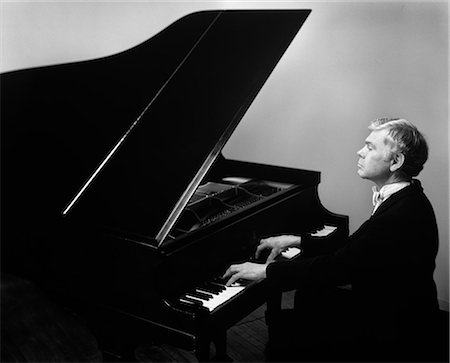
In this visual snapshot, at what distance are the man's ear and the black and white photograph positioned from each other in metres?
0.01

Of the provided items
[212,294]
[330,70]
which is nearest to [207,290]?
[212,294]

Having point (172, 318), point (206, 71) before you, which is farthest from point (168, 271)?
point (206, 71)

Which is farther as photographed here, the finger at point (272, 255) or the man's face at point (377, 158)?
the finger at point (272, 255)

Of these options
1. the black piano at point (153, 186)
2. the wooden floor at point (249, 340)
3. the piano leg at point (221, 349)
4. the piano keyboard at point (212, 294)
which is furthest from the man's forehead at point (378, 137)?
the wooden floor at point (249, 340)

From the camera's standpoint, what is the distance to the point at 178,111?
Result: 95.0 inches

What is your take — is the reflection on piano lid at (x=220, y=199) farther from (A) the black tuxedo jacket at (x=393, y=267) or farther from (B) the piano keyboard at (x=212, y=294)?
(A) the black tuxedo jacket at (x=393, y=267)

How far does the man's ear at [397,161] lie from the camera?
1885 millimetres

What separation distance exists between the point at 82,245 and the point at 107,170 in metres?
0.37

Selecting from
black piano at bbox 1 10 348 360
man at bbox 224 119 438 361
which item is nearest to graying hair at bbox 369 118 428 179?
man at bbox 224 119 438 361

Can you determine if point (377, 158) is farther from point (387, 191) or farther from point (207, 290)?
point (207, 290)

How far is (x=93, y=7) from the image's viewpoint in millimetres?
3973

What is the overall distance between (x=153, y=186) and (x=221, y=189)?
0.71 metres

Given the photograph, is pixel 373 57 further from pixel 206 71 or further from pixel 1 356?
pixel 1 356

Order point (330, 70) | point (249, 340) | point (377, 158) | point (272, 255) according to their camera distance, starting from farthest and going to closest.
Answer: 1. point (330, 70)
2. point (249, 340)
3. point (272, 255)
4. point (377, 158)
